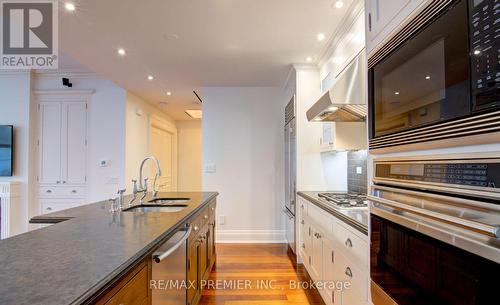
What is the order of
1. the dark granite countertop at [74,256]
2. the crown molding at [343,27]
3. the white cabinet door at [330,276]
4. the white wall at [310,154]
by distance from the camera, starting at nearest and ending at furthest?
the dark granite countertop at [74,256], the white cabinet door at [330,276], the crown molding at [343,27], the white wall at [310,154]

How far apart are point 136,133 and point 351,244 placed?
4418 mm

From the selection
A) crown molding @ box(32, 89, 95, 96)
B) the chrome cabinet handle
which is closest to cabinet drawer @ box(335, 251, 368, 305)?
the chrome cabinet handle

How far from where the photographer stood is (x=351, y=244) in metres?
1.61

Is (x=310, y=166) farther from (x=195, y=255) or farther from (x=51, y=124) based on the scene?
(x=51, y=124)

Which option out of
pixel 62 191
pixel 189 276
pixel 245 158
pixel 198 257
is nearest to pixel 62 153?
pixel 62 191

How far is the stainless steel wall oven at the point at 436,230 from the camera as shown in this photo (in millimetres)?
604

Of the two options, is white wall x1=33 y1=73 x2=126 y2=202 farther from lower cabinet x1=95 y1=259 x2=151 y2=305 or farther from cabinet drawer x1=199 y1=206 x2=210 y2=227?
lower cabinet x1=95 y1=259 x2=151 y2=305

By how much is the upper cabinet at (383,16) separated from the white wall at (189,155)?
6.68 m

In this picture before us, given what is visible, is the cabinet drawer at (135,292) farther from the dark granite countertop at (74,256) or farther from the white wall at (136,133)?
the white wall at (136,133)

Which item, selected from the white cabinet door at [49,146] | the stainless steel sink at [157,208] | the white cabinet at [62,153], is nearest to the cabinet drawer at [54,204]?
the white cabinet at [62,153]

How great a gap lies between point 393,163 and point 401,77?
0.32 meters

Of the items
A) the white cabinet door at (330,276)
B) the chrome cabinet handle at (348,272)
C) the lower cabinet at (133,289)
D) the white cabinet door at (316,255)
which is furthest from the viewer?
the white cabinet door at (316,255)

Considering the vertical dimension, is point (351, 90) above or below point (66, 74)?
below

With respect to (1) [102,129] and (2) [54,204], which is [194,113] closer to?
(1) [102,129]
